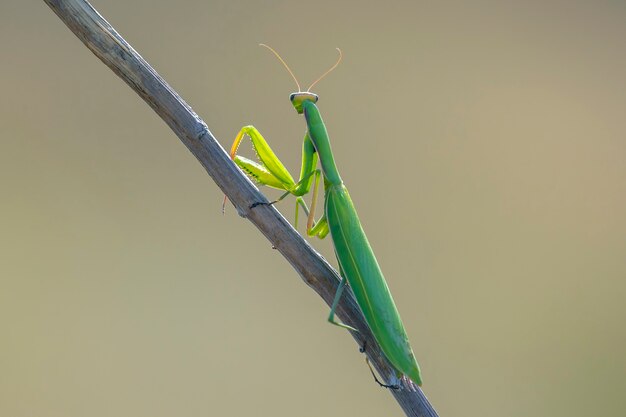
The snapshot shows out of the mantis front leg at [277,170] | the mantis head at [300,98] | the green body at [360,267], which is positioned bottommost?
the green body at [360,267]

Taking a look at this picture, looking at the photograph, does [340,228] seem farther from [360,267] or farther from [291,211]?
[291,211]

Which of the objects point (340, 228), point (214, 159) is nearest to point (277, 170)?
point (340, 228)

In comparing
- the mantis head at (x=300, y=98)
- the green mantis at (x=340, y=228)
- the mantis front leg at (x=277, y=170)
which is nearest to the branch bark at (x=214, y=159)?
the green mantis at (x=340, y=228)

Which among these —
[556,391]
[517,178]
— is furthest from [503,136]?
[556,391]

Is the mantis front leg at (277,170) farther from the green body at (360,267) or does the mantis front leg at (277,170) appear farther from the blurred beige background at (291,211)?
the blurred beige background at (291,211)

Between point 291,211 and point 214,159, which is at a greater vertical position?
point 291,211

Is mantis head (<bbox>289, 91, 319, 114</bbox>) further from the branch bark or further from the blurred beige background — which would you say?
the blurred beige background

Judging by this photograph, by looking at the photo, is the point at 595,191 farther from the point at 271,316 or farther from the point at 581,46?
the point at 271,316
